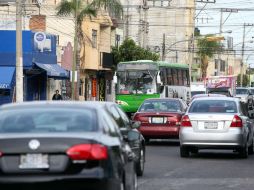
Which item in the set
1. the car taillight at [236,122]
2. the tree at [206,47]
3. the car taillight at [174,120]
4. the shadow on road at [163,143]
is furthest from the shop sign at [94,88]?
the tree at [206,47]

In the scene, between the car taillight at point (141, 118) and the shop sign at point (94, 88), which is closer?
the car taillight at point (141, 118)

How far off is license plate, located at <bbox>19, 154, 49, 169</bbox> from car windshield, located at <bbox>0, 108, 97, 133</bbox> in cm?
49

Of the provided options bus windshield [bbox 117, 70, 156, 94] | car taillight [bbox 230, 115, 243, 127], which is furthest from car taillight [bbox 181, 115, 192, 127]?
bus windshield [bbox 117, 70, 156, 94]

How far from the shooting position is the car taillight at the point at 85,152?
9227 millimetres

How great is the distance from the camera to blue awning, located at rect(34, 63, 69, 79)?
140 ft

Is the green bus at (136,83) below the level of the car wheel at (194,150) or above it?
above

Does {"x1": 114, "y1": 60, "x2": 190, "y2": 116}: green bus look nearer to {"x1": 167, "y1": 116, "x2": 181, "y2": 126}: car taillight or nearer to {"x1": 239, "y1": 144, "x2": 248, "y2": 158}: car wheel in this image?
{"x1": 167, "y1": 116, "x2": 181, "y2": 126}: car taillight

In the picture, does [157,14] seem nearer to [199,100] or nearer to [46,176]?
[199,100]

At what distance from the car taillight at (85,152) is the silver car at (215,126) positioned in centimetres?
1132

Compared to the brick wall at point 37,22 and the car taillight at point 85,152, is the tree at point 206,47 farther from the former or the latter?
the car taillight at point 85,152

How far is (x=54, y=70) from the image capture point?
44.1 meters

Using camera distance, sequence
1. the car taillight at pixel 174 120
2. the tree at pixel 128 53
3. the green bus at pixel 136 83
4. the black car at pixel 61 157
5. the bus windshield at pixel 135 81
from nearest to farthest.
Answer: the black car at pixel 61 157, the car taillight at pixel 174 120, the green bus at pixel 136 83, the bus windshield at pixel 135 81, the tree at pixel 128 53

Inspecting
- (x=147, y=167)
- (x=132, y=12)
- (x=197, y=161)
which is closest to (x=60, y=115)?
(x=147, y=167)

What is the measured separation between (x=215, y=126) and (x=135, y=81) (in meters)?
22.0
